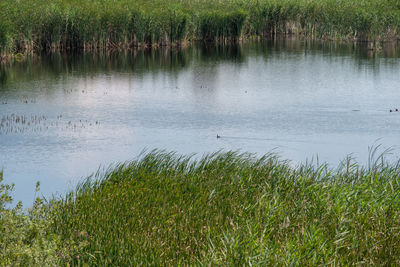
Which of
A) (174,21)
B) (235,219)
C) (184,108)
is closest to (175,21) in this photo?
(174,21)

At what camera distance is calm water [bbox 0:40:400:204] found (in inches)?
498

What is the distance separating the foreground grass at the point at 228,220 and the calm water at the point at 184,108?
281 cm

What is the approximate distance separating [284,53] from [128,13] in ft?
23.8

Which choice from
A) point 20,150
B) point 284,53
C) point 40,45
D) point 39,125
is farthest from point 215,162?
point 284,53

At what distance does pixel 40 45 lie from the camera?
1033 inches

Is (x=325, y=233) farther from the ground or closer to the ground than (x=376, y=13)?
closer to the ground

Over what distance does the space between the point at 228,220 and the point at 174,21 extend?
76.0ft

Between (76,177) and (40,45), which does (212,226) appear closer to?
(76,177)

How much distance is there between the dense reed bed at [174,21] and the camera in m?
25.8

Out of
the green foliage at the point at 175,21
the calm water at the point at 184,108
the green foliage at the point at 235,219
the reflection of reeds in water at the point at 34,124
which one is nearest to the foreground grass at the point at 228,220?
the green foliage at the point at 235,219

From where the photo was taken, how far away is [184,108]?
674 inches

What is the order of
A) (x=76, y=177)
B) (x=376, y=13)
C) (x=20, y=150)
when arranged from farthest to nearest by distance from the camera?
(x=376, y=13)
(x=20, y=150)
(x=76, y=177)

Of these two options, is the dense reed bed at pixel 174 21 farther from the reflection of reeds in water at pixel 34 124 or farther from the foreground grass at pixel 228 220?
the foreground grass at pixel 228 220

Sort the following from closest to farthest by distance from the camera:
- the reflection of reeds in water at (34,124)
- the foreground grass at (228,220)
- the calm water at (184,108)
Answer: the foreground grass at (228,220) < the calm water at (184,108) < the reflection of reeds in water at (34,124)
